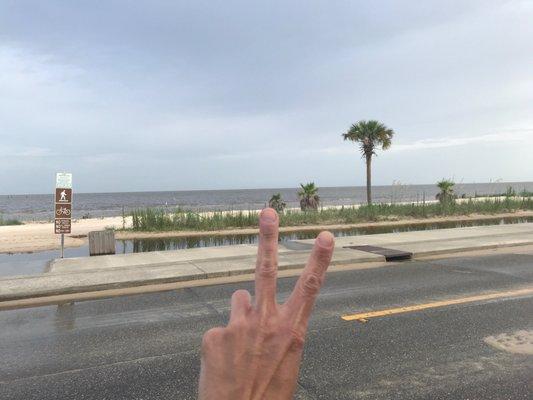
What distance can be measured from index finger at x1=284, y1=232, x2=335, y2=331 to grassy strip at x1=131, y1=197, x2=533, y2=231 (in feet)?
63.6

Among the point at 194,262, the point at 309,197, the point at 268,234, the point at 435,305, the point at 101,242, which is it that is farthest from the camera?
the point at 309,197

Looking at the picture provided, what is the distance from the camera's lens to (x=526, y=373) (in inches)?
183

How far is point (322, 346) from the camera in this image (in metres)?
5.43

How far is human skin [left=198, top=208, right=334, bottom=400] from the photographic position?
1651 mm

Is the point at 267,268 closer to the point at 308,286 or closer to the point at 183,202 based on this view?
the point at 308,286

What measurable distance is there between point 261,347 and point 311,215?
2199 cm

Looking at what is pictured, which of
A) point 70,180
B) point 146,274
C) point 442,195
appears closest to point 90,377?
point 146,274

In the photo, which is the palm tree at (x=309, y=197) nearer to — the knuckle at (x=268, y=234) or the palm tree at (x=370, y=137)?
the palm tree at (x=370, y=137)

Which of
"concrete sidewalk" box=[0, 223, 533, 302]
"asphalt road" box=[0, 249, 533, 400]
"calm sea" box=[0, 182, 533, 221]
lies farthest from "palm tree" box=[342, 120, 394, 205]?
"asphalt road" box=[0, 249, 533, 400]

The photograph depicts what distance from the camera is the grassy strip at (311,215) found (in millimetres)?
21188

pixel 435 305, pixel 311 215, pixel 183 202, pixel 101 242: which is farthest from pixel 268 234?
pixel 183 202

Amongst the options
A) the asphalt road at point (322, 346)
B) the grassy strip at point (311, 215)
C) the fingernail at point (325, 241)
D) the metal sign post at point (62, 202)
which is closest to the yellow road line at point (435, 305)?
the asphalt road at point (322, 346)

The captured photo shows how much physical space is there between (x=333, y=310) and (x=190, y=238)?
11.6m

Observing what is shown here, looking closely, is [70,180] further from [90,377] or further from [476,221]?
[476,221]
